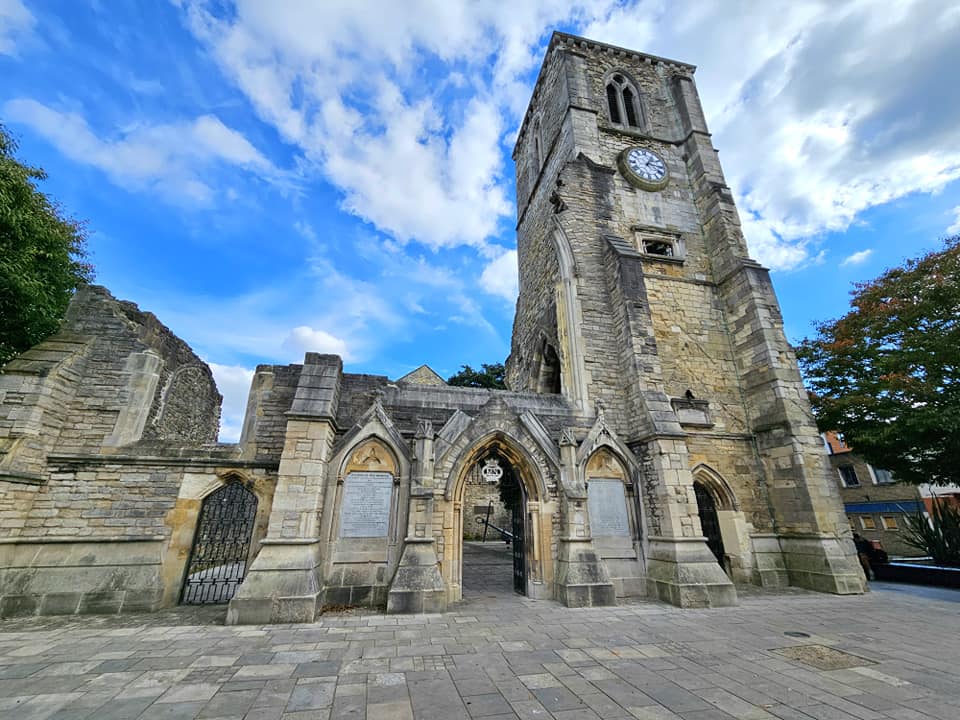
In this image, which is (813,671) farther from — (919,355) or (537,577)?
(919,355)

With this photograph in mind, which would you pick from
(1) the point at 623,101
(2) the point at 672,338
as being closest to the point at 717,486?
(2) the point at 672,338

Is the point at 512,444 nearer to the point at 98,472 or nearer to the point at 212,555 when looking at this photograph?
the point at 212,555

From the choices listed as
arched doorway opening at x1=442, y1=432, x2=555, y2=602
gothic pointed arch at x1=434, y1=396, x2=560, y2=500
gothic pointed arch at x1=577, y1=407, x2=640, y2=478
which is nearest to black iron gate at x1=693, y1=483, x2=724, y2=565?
gothic pointed arch at x1=577, y1=407, x2=640, y2=478

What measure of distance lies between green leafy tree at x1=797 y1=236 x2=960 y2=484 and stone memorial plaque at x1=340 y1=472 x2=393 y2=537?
12.9 meters

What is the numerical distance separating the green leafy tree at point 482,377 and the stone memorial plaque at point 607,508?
2478 cm

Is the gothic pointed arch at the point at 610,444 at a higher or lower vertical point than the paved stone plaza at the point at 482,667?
higher

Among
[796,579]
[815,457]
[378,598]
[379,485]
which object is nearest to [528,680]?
[378,598]

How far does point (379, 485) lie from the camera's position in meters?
8.02

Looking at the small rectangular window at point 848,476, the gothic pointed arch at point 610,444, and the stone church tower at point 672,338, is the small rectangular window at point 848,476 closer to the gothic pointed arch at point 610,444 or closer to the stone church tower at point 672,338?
the stone church tower at point 672,338

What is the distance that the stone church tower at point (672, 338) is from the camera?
896 centimetres

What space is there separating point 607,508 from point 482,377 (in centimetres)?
2599

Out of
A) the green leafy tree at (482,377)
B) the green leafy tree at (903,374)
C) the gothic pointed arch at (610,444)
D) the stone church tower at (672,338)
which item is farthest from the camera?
the green leafy tree at (482,377)

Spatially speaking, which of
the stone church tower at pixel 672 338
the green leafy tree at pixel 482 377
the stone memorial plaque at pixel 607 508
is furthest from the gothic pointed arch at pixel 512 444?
the green leafy tree at pixel 482 377

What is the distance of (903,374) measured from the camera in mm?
10961
